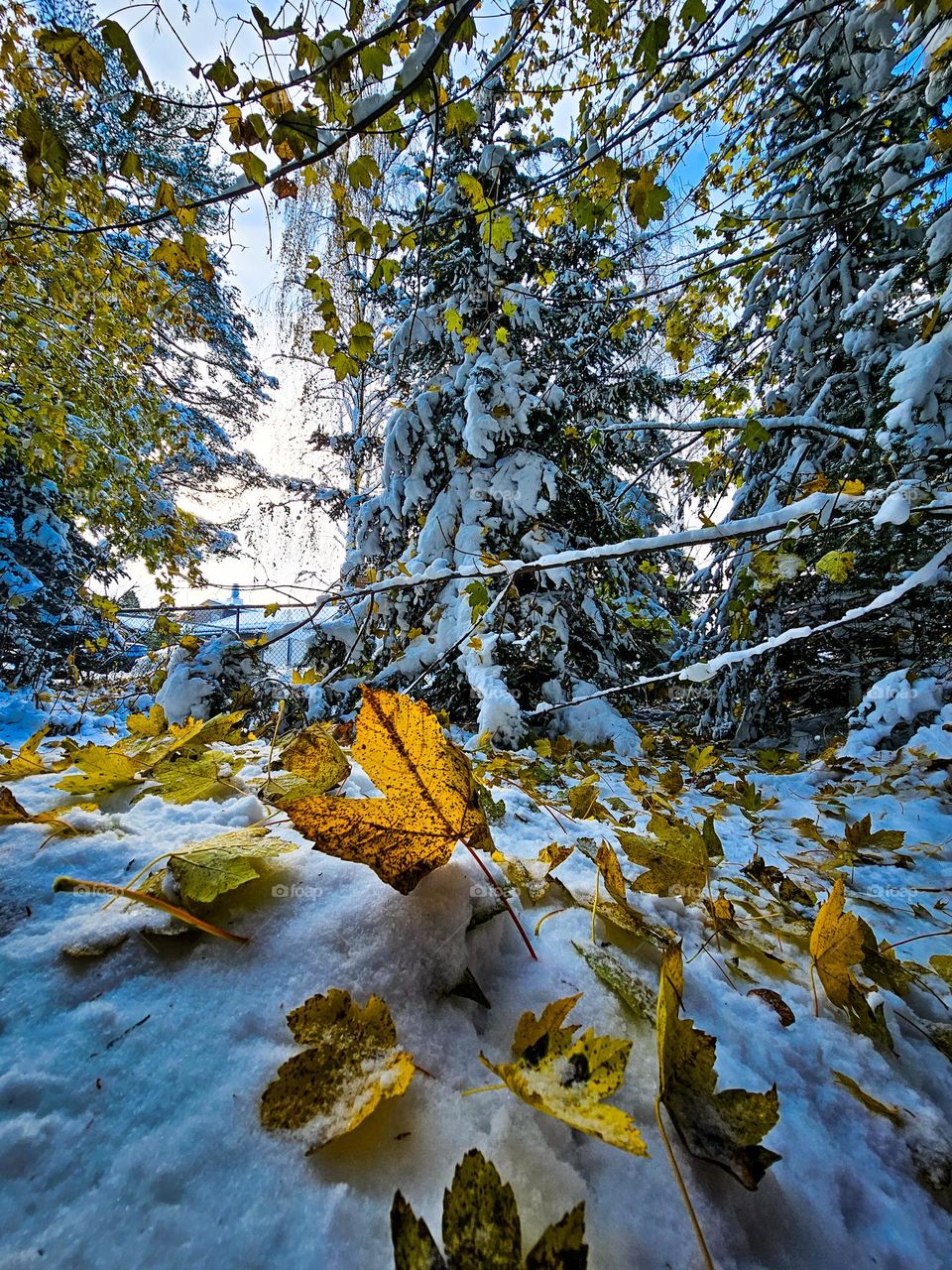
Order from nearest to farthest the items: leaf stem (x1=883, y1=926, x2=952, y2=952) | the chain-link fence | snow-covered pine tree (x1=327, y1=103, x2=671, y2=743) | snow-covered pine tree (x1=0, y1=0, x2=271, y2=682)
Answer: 1. leaf stem (x1=883, y1=926, x2=952, y2=952)
2. snow-covered pine tree (x1=0, y1=0, x2=271, y2=682)
3. the chain-link fence
4. snow-covered pine tree (x1=327, y1=103, x2=671, y2=743)

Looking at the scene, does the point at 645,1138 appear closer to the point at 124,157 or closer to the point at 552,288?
the point at 124,157

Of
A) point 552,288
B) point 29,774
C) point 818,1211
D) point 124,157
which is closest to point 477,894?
point 818,1211

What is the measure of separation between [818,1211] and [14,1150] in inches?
22.3

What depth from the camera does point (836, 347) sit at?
319 cm

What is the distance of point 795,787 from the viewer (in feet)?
6.81

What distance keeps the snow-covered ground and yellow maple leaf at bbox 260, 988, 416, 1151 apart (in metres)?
0.01

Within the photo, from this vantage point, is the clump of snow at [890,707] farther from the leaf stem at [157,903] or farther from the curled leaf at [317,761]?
the leaf stem at [157,903]

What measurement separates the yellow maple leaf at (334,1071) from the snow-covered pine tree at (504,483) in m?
2.64

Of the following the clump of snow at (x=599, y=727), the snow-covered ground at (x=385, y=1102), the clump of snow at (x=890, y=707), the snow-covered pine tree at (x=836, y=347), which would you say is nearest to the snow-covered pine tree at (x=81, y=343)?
the snow-covered ground at (x=385, y=1102)

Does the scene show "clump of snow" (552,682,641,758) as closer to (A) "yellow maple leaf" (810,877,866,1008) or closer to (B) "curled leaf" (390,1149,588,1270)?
(A) "yellow maple leaf" (810,877,866,1008)

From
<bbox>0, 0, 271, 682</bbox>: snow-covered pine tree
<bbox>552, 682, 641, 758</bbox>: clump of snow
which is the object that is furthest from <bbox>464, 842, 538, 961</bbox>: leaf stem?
<bbox>552, 682, 641, 758</bbox>: clump of snow

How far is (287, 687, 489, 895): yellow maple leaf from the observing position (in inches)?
19.7

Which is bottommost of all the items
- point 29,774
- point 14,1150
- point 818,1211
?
point 818,1211

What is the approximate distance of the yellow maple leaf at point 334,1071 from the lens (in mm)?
352
